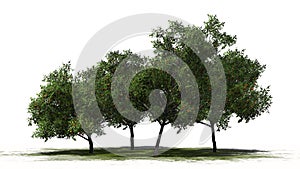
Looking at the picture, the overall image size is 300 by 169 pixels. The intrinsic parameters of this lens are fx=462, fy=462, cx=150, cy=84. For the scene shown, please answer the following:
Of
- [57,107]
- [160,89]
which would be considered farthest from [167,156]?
[57,107]

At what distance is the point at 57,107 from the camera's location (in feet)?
229

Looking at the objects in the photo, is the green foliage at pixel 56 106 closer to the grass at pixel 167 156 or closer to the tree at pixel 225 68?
the grass at pixel 167 156

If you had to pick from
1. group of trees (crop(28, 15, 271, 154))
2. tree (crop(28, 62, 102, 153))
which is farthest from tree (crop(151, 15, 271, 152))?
tree (crop(28, 62, 102, 153))

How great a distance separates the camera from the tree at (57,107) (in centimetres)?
6875

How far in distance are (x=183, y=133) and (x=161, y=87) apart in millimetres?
9198

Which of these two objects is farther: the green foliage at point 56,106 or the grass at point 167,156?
the green foliage at point 56,106

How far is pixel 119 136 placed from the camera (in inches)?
3268

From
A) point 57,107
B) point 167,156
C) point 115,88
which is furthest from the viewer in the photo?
point 57,107

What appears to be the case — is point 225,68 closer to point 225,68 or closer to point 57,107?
point 225,68

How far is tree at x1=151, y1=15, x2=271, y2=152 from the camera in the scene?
63781 mm

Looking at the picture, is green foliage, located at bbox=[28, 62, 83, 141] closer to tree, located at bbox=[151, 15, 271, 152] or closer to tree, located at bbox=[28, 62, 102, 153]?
tree, located at bbox=[28, 62, 102, 153]

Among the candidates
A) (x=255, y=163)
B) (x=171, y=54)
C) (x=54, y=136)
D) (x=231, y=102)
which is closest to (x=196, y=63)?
(x=171, y=54)

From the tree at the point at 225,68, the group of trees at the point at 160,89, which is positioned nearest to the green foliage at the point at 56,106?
the group of trees at the point at 160,89

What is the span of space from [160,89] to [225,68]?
1001 centimetres
